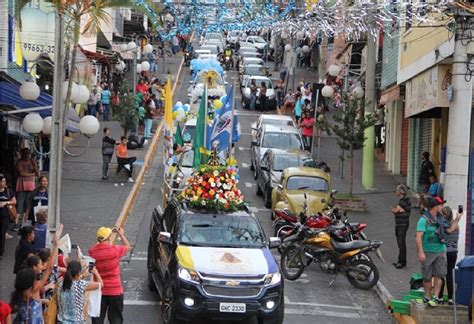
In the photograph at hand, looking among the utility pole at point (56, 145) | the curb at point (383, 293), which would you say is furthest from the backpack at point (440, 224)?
the utility pole at point (56, 145)

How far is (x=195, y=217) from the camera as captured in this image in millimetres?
15781

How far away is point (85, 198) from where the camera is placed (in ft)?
84.6

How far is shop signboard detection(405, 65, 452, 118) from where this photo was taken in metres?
23.5

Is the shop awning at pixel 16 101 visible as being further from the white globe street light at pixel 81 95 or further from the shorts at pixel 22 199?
the shorts at pixel 22 199

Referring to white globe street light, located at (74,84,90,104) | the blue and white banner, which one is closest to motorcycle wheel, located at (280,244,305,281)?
white globe street light, located at (74,84,90,104)

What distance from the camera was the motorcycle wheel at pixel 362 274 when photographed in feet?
59.9

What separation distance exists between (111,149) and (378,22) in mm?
10975

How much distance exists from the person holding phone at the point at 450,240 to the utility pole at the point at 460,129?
0.38 m

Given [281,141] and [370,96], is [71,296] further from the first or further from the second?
[281,141]

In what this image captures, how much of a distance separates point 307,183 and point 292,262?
6.15m

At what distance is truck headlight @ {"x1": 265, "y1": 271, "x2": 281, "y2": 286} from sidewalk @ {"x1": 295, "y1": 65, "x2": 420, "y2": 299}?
3.99m

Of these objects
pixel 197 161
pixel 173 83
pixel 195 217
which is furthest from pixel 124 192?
pixel 173 83

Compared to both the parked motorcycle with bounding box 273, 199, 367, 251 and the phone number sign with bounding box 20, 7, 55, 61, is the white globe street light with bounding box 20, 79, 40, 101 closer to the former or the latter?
the phone number sign with bounding box 20, 7, 55, 61

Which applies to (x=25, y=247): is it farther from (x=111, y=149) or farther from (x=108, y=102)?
(x=108, y=102)
